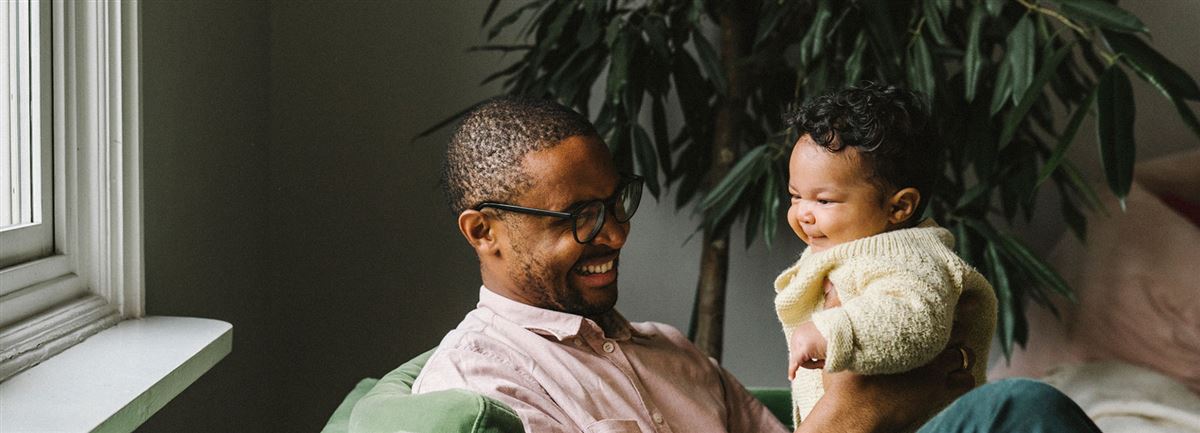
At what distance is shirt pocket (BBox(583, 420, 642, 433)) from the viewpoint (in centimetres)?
119

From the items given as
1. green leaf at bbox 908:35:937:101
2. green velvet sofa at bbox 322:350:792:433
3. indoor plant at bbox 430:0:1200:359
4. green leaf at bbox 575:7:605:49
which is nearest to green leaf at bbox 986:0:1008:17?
indoor plant at bbox 430:0:1200:359

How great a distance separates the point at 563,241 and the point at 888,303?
38 centimetres

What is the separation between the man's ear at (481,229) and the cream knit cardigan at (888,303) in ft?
1.20

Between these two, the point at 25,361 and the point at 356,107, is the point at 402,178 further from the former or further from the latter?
the point at 25,361

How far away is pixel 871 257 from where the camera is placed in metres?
1.24

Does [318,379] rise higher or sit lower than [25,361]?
lower

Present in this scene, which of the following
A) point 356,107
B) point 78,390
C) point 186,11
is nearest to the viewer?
point 78,390

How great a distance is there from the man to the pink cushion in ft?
3.61

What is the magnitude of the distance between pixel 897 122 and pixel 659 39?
0.81 metres

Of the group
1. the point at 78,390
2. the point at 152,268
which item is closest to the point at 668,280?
the point at 152,268

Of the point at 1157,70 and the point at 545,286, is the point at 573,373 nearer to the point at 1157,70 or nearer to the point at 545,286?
the point at 545,286

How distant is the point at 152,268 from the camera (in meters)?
1.77

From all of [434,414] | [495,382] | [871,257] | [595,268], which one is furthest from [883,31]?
[434,414]

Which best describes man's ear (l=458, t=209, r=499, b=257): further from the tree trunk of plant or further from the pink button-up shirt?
the tree trunk of plant
